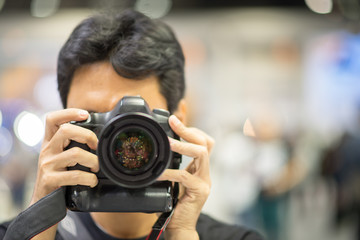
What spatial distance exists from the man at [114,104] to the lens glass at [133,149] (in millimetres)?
60

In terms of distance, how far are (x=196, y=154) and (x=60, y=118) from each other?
0.30 meters

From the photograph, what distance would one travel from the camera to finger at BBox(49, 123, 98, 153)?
0.87 metres

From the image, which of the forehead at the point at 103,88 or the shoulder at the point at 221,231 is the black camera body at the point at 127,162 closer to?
the forehead at the point at 103,88

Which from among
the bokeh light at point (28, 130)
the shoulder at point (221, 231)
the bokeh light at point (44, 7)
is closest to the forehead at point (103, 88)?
the shoulder at point (221, 231)

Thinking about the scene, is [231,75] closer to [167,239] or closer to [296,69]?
[296,69]

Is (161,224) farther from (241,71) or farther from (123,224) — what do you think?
(241,71)

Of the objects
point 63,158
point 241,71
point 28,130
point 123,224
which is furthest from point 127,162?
point 241,71

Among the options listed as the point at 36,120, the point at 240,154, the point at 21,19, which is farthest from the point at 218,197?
the point at 21,19

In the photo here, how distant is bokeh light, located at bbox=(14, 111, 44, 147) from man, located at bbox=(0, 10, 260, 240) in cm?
306

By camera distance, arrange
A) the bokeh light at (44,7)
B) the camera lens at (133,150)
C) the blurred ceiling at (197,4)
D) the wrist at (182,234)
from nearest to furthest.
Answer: the camera lens at (133,150)
the wrist at (182,234)
the bokeh light at (44,7)
the blurred ceiling at (197,4)

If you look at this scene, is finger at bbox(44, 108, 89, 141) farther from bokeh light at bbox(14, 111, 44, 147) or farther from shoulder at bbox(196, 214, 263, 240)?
bokeh light at bbox(14, 111, 44, 147)

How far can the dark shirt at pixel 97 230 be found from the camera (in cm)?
106

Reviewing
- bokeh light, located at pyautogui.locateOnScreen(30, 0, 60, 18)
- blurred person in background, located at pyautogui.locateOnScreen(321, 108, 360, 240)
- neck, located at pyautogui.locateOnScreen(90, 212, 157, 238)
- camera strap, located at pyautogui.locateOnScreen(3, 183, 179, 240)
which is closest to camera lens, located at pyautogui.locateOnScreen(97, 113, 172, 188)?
Result: camera strap, located at pyautogui.locateOnScreen(3, 183, 179, 240)

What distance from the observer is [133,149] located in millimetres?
865
